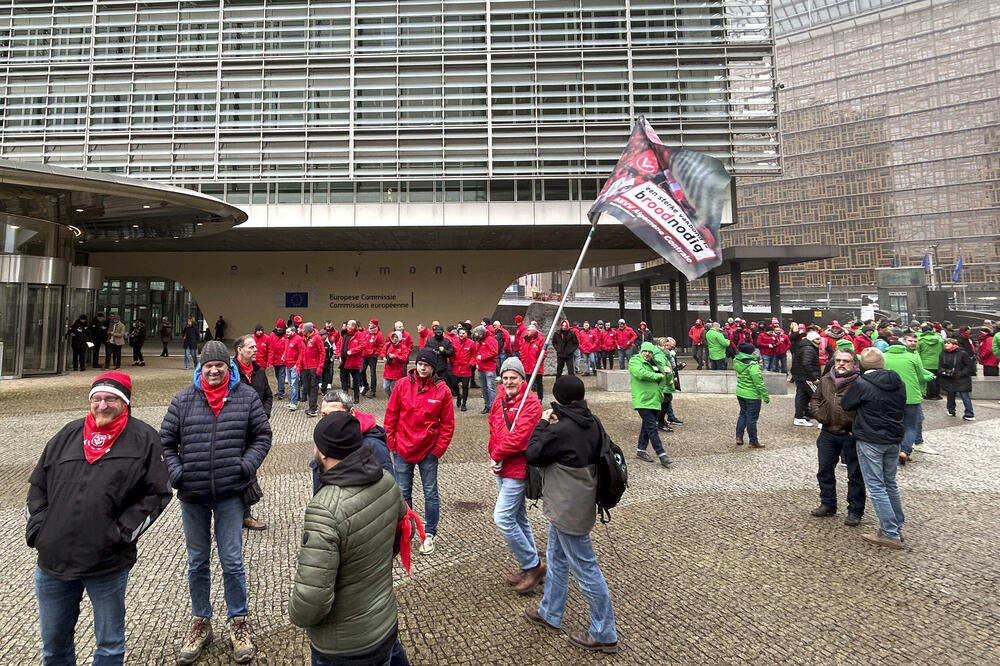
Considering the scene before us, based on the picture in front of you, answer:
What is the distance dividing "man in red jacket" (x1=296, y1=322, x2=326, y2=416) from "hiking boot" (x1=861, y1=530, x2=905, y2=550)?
9.13m

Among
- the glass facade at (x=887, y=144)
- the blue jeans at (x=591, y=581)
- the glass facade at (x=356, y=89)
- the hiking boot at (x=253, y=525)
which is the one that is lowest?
the hiking boot at (x=253, y=525)

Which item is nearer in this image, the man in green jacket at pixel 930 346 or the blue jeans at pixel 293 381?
the man in green jacket at pixel 930 346

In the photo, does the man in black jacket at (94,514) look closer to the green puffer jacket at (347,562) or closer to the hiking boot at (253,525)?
the green puffer jacket at (347,562)

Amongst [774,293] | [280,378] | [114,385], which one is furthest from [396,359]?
[774,293]

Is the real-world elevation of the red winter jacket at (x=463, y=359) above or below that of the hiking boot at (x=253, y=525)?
above

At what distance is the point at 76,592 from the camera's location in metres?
2.36

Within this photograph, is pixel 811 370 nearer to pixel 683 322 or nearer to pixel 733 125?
pixel 733 125

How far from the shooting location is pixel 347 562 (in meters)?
1.97

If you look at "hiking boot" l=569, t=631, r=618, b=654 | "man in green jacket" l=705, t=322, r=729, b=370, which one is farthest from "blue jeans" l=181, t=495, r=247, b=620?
"man in green jacket" l=705, t=322, r=729, b=370

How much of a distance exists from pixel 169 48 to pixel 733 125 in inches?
1008

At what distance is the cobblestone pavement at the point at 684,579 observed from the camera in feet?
9.58

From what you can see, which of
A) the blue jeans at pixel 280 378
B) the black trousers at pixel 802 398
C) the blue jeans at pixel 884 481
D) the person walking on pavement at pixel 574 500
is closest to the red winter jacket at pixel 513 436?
the person walking on pavement at pixel 574 500

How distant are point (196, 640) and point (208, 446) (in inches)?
45.1

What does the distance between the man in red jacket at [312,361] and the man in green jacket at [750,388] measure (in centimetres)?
793
